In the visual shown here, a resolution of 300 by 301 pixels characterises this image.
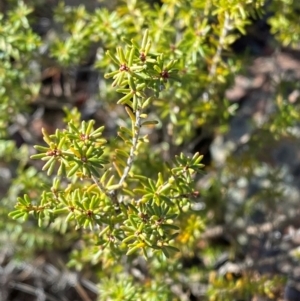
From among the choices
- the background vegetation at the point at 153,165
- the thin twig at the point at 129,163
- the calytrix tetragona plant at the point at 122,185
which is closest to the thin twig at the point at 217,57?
the background vegetation at the point at 153,165

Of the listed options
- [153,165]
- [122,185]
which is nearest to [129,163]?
[122,185]

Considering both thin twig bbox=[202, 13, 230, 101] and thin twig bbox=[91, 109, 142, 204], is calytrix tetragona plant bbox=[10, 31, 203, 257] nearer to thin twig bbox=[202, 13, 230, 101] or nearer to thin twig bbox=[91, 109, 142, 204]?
thin twig bbox=[91, 109, 142, 204]

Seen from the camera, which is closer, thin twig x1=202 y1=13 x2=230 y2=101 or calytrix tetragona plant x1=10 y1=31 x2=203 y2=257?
calytrix tetragona plant x1=10 y1=31 x2=203 y2=257

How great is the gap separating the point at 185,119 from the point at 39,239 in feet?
2.95

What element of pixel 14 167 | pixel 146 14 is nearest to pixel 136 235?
pixel 146 14

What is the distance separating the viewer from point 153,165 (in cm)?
245

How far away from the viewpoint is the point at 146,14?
230 cm

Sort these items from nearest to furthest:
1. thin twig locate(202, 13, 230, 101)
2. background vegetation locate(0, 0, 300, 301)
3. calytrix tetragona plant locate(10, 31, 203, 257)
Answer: calytrix tetragona plant locate(10, 31, 203, 257) → background vegetation locate(0, 0, 300, 301) → thin twig locate(202, 13, 230, 101)

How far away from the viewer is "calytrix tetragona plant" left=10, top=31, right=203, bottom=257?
158 centimetres

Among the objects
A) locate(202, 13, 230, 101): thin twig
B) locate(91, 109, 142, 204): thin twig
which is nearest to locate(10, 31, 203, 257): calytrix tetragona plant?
locate(91, 109, 142, 204): thin twig

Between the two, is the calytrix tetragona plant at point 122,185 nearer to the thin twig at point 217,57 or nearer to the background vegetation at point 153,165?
the background vegetation at point 153,165

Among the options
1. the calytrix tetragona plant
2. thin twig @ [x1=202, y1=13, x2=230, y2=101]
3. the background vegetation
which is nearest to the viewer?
the calytrix tetragona plant

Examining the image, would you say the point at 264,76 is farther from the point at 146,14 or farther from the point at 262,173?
the point at 146,14

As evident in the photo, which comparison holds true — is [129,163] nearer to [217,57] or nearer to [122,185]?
[122,185]
